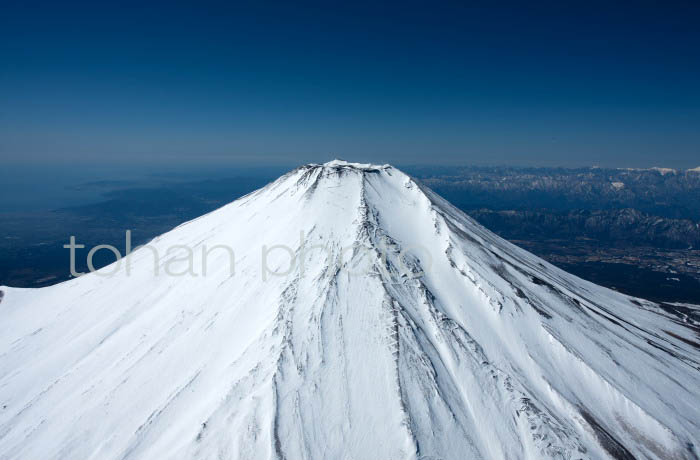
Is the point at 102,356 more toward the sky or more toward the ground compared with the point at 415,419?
more toward the ground

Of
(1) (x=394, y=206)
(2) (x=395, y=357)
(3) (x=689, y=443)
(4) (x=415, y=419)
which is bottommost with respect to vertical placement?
(3) (x=689, y=443)

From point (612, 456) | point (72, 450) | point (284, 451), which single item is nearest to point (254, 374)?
point (284, 451)

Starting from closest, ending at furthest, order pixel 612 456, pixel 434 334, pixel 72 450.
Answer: pixel 612 456
pixel 72 450
pixel 434 334

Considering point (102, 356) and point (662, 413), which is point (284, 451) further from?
point (662, 413)

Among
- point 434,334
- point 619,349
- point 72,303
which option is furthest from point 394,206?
point 72,303

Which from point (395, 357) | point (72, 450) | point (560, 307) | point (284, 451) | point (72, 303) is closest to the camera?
point (284, 451)

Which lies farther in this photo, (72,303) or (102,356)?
(72,303)
